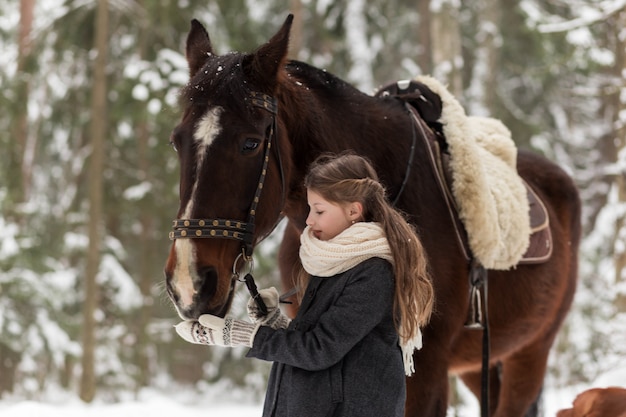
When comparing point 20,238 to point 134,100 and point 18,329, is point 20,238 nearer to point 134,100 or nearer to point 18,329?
point 18,329

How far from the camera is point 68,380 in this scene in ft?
43.9

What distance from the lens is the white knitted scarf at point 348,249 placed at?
2.24 m

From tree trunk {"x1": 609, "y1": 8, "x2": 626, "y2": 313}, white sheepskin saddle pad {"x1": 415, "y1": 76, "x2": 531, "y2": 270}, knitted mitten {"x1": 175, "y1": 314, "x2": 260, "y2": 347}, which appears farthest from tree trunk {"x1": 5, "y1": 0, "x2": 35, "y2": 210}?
knitted mitten {"x1": 175, "y1": 314, "x2": 260, "y2": 347}

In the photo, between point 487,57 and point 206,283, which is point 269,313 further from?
point 487,57

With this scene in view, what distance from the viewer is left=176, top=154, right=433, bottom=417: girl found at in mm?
2189

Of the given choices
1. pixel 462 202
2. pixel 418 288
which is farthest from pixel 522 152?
pixel 418 288

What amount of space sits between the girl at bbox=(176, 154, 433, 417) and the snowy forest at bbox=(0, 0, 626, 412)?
5.84 metres

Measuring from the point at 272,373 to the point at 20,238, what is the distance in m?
8.84

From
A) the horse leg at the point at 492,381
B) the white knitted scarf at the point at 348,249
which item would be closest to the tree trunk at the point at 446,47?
the horse leg at the point at 492,381

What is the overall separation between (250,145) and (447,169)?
1.27 meters

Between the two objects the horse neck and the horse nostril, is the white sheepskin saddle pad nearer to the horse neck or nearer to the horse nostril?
the horse neck

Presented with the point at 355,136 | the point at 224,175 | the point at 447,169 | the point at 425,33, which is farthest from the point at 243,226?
the point at 425,33

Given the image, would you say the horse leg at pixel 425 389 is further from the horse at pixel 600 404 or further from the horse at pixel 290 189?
the horse at pixel 600 404

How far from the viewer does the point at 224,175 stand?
2582 mm
